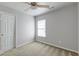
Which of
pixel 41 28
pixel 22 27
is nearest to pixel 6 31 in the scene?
pixel 22 27

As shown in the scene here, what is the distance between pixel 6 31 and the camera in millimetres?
3547

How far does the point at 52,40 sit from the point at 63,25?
1286 millimetres

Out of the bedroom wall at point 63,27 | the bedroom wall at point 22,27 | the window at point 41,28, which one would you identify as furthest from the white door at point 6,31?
the bedroom wall at point 63,27

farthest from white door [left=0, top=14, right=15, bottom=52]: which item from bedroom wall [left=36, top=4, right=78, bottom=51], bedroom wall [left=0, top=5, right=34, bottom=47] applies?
bedroom wall [left=36, top=4, right=78, bottom=51]

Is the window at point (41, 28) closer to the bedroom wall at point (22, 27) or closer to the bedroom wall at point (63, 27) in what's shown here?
the bedroom wall at point (63, 27)

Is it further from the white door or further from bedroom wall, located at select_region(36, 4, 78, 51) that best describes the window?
the white door

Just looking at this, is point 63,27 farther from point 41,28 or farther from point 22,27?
point 22,27

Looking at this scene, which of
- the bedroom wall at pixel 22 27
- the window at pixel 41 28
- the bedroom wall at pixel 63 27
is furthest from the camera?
the window at pixel 41 28

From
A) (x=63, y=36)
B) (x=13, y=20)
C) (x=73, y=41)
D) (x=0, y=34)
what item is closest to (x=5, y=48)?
(x=0, y=34)

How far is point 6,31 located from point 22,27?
3.97 feet

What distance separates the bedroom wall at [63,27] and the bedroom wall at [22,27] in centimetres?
129

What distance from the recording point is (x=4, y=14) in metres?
3.41

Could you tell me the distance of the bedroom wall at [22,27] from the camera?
4008mm

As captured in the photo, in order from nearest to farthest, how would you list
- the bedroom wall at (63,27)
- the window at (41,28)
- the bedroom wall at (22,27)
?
the bedroom wall at (63,27) → the bedroom wall at (22,27) → the window at (41,28)
